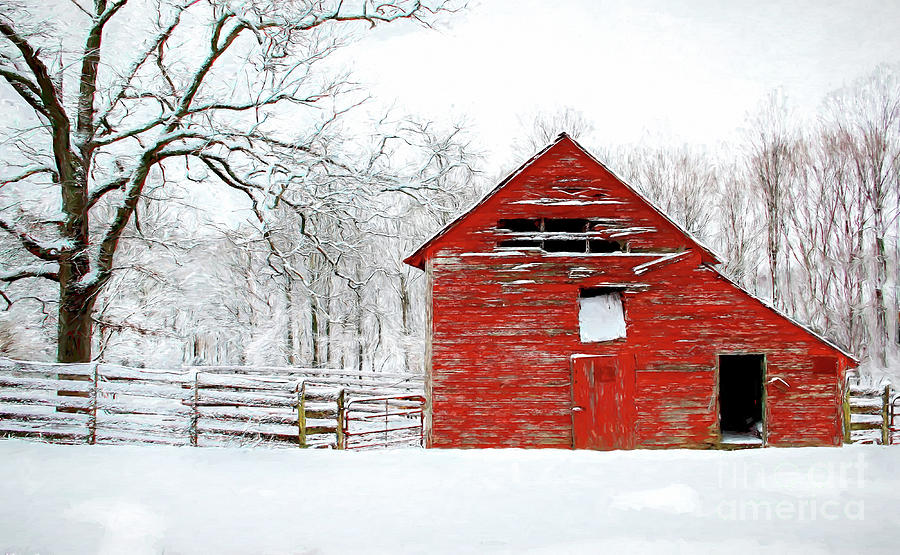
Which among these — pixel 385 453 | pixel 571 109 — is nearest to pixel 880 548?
pixel 385 453

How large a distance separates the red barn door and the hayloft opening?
0.46m

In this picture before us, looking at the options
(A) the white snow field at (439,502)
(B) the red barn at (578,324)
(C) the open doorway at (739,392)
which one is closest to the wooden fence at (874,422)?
(C) the open doorway at (739,392)

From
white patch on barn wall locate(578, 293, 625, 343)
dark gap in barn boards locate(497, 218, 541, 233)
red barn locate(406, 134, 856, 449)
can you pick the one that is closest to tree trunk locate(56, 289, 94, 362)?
red barn locate(406, 134, 856, 449)

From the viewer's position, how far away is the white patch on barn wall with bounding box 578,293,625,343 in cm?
1247

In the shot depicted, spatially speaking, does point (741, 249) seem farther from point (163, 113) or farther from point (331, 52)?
point (163, 113)

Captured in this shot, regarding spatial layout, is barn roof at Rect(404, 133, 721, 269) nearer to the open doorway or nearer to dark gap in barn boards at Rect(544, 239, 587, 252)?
dark gap in barn boards at Rect(544, 239, 587, 252)

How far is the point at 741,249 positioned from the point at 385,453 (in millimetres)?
24861

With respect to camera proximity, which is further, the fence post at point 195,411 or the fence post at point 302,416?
the fence post at point 302,416

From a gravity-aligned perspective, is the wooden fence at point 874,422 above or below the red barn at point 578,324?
below

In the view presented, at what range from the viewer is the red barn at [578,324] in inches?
487

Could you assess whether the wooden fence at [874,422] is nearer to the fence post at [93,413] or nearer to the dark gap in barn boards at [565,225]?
the dark gap in barn boards at [565,225]

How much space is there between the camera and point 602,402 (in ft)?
40.6

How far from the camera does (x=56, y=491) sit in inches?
312

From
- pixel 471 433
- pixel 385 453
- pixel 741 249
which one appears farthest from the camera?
pixel 741 249
